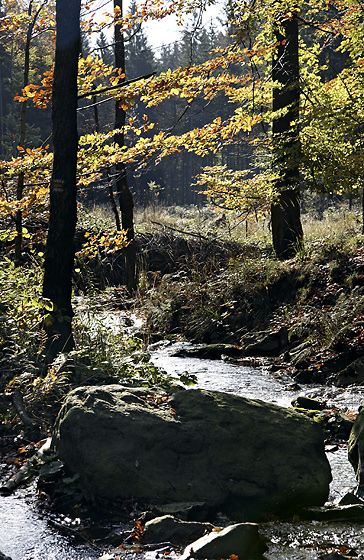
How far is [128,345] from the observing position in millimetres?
6574

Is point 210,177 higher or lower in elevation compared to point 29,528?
higher

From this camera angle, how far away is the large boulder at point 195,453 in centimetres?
345

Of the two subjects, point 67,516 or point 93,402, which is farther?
point 93,402

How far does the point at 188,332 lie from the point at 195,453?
6.29m

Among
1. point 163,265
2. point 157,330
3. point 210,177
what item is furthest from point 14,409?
point 163,265

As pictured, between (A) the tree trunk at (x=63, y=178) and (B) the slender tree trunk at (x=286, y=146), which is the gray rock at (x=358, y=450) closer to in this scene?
(A) the tree trunk at (x=63, y=178)

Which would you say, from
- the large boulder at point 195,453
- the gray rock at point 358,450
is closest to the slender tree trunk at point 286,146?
the gray rock at point 358,450

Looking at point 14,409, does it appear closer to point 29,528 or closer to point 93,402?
point 93,402

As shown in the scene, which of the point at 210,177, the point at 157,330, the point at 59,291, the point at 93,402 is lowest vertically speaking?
the point at 157,330

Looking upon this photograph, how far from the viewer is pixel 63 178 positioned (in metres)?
5.82

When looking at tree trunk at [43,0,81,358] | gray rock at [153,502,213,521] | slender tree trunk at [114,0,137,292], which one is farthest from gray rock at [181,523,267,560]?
slender tree trunk at [114,0,137,292]

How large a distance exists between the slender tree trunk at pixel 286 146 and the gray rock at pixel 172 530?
296 inches

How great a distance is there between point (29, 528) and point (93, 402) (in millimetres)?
965

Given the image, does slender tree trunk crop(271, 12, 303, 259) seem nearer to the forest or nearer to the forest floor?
the forest
